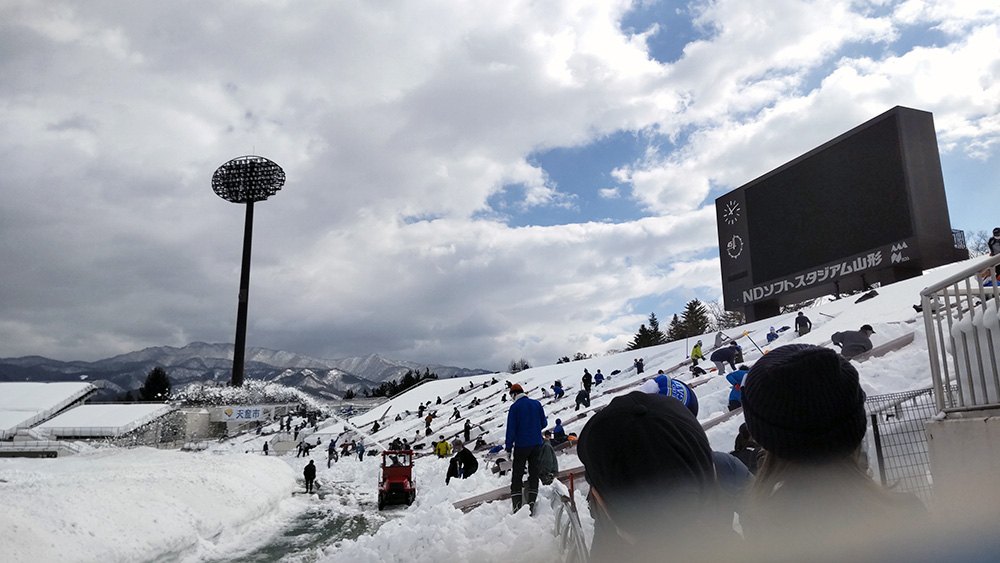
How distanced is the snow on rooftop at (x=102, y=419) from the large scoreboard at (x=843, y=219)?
56051mm

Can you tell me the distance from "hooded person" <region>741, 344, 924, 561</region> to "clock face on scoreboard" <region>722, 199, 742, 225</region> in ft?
123

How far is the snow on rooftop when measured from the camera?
5772 cm

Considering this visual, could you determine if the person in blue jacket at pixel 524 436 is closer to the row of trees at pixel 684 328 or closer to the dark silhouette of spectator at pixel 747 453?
the dark silhouette of spectator at pixel 747 453

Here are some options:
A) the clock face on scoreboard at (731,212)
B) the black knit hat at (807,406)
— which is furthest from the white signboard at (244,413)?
the black knit hat at (807,406)

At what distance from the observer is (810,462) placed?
5.20 feet

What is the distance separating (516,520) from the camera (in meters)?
6.19

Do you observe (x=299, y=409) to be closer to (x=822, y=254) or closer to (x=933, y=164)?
(x=822, y=254)

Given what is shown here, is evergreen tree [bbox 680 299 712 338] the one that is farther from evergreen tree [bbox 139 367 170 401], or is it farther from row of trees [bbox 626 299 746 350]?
evergreen tree [bbox 139 367 170 401]

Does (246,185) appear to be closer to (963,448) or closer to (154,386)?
(154,386)

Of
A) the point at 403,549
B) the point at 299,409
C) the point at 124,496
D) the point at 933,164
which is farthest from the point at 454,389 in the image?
the point at 403,549

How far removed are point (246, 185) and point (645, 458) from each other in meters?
87.1

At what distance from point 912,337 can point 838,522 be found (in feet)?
46.0

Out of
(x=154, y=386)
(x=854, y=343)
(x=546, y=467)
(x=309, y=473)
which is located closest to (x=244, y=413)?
(x=309, y=473)

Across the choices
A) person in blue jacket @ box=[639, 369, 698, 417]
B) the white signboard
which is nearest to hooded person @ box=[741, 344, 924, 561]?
person in blue jacket @ box=[639, 369, 698, 417]
